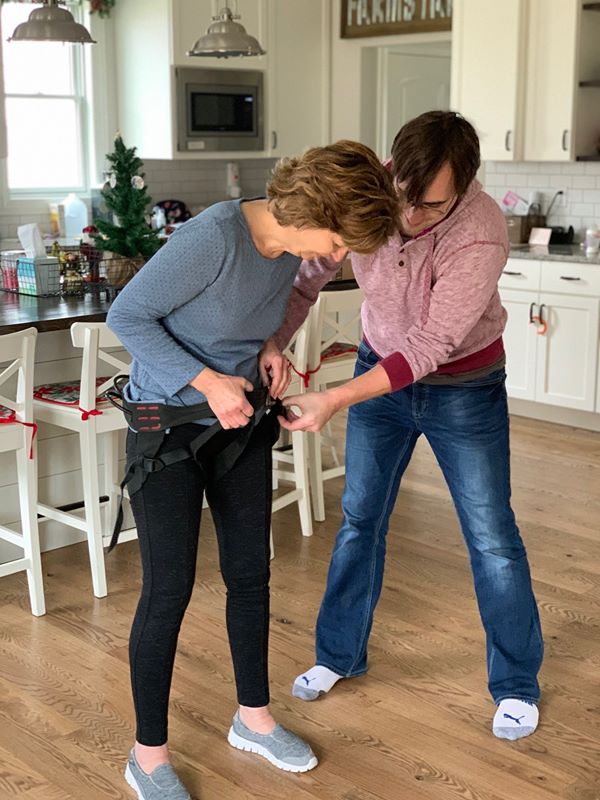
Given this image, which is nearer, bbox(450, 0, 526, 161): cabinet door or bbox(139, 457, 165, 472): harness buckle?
bbox(139, 457, 165, 472): harness buckle

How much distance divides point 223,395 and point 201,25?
4650 mm

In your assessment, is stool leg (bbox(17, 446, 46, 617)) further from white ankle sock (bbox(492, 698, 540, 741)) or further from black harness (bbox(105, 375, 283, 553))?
white ankle sock (bbox(492, 698, 540, 741))

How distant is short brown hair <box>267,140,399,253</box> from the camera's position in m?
1.91

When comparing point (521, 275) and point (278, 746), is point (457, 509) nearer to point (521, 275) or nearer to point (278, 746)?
point (278, 746)

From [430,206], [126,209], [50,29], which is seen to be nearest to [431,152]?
[430,206]

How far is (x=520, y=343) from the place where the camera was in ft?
18.7

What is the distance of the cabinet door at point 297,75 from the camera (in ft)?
21.5

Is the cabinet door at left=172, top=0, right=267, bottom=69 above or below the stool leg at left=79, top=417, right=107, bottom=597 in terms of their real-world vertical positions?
above

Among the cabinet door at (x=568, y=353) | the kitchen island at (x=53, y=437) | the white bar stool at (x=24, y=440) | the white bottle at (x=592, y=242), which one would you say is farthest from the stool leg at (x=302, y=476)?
the white bottle at (x=592, y=242)

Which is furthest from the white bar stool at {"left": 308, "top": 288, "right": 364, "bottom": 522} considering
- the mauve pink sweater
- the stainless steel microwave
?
the stainless steel microwave

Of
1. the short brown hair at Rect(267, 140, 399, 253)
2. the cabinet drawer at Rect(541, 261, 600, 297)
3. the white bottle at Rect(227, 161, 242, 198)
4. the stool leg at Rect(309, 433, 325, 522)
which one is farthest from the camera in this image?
the white bottle at Rect(227, 161, 242, 198)

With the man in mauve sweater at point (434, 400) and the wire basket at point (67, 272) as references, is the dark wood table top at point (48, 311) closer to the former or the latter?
the wire basket at point (67, 272)

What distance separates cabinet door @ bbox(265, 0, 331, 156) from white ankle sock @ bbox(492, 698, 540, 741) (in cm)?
476

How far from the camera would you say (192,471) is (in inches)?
84.7
